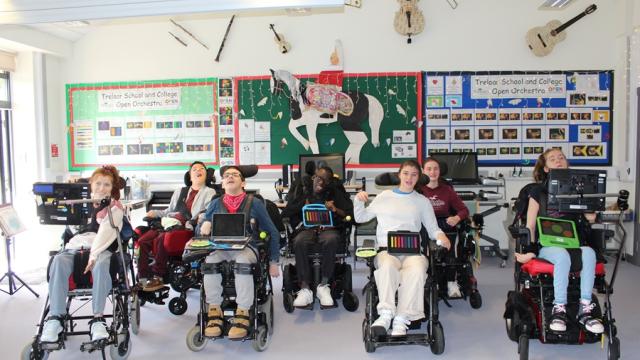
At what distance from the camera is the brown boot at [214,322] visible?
10.7 feet

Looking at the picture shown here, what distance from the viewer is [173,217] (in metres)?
4.58

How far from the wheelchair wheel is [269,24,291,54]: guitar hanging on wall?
4.30 meters

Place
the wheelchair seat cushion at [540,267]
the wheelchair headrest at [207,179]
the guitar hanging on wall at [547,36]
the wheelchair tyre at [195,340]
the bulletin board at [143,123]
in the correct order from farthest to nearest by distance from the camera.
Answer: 1. the bulletin board at [143,123]
2. the guitar hanging on wall at [547,36]
3. the wheelchair headrest at [207,179]
4. the wheelchair tyre at [195,340]
5. the wheelchair seat cushion at [540,267]

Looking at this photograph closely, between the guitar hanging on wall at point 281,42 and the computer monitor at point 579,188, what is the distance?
405 centimetres

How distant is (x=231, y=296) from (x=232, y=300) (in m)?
0.04

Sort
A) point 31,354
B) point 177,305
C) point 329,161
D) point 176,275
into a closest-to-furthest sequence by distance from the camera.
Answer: point 31,354 < point 176,275 < point 177,305 < point 329,161

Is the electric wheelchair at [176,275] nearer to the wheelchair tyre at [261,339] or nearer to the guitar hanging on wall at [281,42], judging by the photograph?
the wheelchair tyre at [261,339]

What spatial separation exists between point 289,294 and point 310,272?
0.85 ft

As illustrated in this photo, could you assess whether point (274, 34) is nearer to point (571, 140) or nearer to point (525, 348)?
point (571, 140)

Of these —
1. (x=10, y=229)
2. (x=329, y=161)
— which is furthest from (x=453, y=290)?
(x=10, y=229)

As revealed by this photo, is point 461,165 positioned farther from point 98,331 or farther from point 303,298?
point 98,331

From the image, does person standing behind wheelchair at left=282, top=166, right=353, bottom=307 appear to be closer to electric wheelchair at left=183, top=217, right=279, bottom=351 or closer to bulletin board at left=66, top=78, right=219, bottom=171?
electric wheelchair at left=183, top=217, right=279, bottom=351

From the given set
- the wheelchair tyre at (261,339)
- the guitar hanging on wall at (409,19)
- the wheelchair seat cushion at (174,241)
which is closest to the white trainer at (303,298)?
the wheelchair tyre at (261,339)

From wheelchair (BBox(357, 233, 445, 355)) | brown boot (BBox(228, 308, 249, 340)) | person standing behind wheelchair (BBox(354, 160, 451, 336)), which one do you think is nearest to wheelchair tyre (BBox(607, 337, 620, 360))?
wheelchair (BBox(357, 233, 445, 355))
